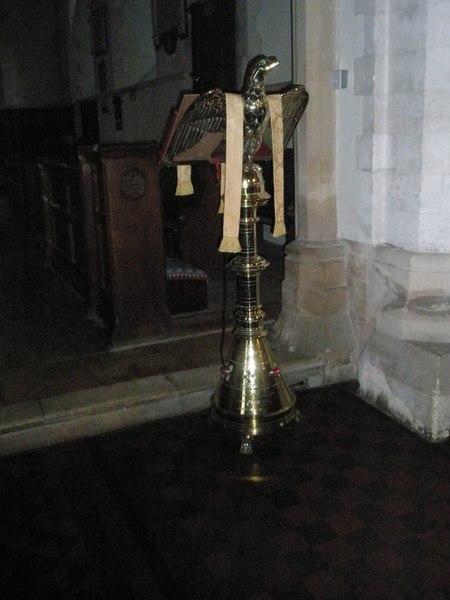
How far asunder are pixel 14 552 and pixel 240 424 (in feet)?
3.33

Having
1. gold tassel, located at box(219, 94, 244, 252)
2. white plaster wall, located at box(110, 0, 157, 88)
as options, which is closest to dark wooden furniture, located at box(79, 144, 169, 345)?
gold tassel, located at box(219, 94, 244, 252)

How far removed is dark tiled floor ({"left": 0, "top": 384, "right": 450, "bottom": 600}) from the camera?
1.97 meters

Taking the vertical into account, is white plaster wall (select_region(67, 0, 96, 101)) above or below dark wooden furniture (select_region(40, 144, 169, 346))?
above

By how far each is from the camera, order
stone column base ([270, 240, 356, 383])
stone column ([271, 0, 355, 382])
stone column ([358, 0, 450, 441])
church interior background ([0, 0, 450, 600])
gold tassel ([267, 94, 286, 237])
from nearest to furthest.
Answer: church interior background ([0, 0, 450, 600])
gold tassel ([267, 94, 286, 237])
stone column ([358, 0, 450, 441])
stone column ([271, 0, 355, 382])
stone column base ([270, 240, 356, 383])

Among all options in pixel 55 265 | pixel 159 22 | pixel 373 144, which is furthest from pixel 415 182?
pixel 159 22

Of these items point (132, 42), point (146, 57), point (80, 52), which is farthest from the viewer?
point (80, 52)

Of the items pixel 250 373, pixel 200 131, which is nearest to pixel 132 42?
pixel 200 131

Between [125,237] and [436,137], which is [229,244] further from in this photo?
[125,237]

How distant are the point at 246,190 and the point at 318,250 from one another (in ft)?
3.19

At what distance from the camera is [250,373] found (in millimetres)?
2705

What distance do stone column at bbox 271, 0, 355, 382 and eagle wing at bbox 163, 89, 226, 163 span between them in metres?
0.81

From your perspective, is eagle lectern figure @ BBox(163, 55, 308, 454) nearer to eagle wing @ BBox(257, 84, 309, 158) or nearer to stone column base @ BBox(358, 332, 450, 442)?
eagle wing @ BBox(257, 84, 309, 158)

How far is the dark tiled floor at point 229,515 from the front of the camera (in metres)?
1.97

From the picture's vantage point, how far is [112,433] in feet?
9.66
